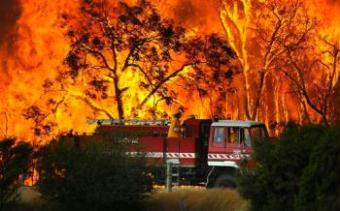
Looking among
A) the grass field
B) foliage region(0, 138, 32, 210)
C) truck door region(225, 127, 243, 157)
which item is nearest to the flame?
truck door region(225, 127, 243, 157)

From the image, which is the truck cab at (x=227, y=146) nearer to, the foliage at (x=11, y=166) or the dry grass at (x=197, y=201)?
the dry grass at (x=197, y=201)

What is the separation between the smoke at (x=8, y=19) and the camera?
4531 centimetres

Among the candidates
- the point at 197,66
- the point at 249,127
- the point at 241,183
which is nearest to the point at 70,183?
the point at 241,183

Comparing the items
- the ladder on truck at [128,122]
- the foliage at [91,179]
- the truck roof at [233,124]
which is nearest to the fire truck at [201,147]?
the truck roof at [233,124]

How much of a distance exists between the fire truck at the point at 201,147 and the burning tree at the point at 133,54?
1130 centimetres

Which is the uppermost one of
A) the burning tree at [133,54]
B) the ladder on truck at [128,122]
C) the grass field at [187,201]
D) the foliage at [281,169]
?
the burning tree at [133,54]

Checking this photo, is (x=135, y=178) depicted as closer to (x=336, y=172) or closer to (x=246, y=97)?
(x=336, y=172)

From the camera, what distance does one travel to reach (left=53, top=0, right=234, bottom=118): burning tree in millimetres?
39281

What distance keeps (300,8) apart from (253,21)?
99.4 inches

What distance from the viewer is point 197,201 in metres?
20.0

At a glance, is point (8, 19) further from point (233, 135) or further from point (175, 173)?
point (233, 135)

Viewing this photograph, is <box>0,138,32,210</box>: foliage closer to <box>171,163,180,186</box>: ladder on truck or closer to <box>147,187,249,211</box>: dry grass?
<box>147,187,249,211</box>: dry grass

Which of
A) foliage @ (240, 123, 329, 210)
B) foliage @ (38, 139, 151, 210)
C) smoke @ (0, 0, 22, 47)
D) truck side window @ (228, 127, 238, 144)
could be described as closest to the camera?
foliage @ (240, 123, 329, 210)

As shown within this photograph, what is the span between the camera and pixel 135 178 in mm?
19594
